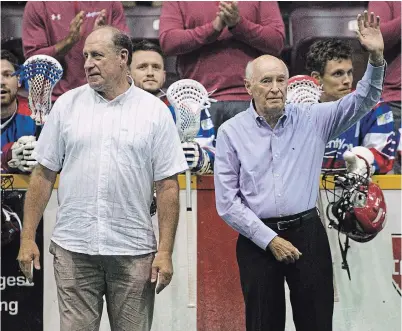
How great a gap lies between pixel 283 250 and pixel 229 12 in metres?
1.92

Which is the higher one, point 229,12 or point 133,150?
point 229,12

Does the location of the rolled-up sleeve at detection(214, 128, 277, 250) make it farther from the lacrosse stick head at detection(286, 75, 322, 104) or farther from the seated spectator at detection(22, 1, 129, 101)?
the seated spectator at detection(22, 1, 129, 101)

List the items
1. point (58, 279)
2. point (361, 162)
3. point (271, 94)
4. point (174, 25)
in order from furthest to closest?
point (174, 25) → point (361, 162) → point (271, 94) → point (58, 279)

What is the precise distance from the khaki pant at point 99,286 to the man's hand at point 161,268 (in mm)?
59

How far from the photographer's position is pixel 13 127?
4422 mm

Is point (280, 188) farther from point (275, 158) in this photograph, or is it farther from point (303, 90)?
point (303, 90)

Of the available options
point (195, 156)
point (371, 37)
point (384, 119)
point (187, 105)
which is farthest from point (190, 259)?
point (371, 37)

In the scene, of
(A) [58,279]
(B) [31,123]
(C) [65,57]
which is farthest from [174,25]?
(A) [58,279]

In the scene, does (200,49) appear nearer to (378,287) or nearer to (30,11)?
(30,11)

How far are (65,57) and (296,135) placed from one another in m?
2.10

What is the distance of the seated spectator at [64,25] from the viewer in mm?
4984

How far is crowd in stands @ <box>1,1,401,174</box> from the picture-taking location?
4.36 meters

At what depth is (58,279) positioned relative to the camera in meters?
3.10

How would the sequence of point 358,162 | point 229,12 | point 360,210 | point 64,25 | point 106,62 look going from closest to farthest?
point 106,62 → point 360,210 → point 358,162 → point 229,12 → point 64,25
